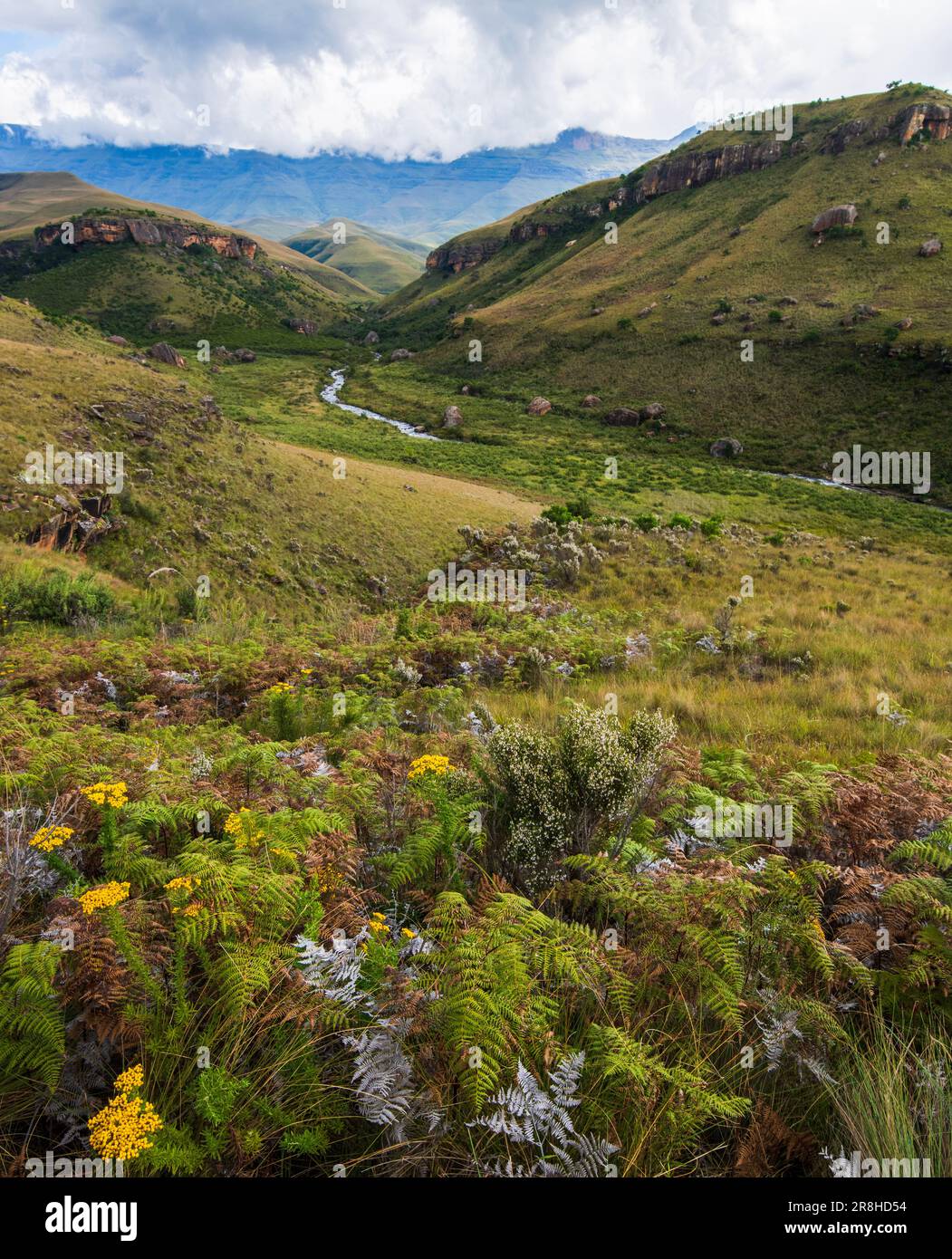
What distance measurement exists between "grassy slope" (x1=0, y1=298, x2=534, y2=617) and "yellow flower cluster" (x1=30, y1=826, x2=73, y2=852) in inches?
435

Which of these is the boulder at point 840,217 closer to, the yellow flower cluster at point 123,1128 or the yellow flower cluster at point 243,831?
the yellow flower cluster at point 243,831

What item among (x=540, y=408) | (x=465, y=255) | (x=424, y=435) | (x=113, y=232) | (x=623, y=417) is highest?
(x=465, y=255)

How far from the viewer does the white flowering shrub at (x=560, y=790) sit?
3.52 m

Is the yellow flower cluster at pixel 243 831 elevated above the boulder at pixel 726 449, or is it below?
below

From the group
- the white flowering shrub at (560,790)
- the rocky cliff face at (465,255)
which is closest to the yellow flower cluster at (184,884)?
the white flowering shrub at (560,790)

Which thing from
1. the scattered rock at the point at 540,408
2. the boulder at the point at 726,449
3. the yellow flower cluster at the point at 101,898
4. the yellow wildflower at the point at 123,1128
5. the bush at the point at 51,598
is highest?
the scattered rock at the point at 540,408

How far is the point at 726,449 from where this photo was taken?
5159cm

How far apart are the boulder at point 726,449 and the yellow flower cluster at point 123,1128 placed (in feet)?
186

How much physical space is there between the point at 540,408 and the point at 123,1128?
67964 mm

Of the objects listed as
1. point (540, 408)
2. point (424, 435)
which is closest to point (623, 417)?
point (540, 408)

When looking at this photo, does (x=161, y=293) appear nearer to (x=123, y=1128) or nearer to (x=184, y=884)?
(x=184, y=884)

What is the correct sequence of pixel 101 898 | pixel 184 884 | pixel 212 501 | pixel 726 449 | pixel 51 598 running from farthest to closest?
pixel 726 449
pixel 212 501
pixel 51 598
pixel 184 884
pixel 101 898

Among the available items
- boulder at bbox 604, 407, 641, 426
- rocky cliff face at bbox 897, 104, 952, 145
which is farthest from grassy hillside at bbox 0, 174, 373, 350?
rocky cliff face at bbox 897, 104, 952, 145
